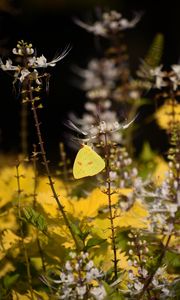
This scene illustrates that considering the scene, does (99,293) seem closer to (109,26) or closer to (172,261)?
(172,261)

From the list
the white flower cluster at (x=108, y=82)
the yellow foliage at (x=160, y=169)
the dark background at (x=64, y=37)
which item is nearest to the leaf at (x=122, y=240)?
the yellow foliage at (x=160, y=169)

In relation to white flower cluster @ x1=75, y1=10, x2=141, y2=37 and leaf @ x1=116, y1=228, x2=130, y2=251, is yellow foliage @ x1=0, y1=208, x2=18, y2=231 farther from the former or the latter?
white flower cluster @ x1=75, y1=10, x2=141, y2=37

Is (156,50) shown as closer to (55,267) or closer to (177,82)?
(177,82)

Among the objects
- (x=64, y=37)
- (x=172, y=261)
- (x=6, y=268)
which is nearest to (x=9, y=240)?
(x=6, y=268)

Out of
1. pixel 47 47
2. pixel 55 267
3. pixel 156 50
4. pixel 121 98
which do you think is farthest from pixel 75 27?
pixel 55 267

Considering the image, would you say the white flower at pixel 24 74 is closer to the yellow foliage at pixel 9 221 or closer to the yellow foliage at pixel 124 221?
the yellow foliage at pixel 124 221
